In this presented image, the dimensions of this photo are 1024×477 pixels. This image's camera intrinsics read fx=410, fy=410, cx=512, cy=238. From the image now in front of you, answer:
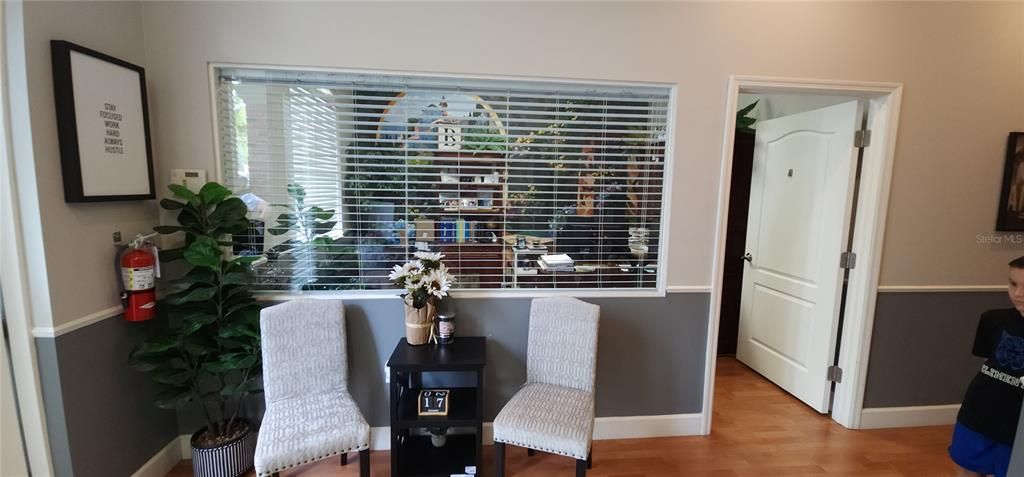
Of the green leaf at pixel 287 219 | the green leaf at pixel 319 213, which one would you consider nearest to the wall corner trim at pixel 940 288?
the green leaf at pixel 319 213

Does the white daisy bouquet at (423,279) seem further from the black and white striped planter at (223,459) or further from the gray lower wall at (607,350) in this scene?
the black and white striped planter at (223,459)

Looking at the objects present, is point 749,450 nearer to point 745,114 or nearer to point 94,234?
point 745,114

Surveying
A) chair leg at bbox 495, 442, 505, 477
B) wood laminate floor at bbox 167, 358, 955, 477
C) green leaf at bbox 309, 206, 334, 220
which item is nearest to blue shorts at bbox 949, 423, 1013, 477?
wood laminate floor at bbox 167, 358, 955, 477

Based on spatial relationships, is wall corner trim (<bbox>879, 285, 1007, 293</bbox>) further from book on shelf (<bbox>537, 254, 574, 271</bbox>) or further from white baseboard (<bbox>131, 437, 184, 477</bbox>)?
white baseboard (<bbox>131, 437, 184, 477</bbox>)

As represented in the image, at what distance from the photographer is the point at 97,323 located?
1.65m

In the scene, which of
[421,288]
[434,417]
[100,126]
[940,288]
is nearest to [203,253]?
[100,126]

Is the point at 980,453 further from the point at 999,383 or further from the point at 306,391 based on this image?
the point at 306,391

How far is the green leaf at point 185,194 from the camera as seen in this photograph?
1.80m

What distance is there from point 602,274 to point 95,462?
239cm

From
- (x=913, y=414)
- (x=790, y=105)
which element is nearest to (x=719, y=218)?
(x=790, y=105)

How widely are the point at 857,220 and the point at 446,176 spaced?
7.80 ft

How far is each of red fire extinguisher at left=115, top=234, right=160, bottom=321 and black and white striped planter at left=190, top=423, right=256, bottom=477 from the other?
2.21ft

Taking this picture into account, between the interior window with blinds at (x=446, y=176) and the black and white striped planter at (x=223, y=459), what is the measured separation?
75 centimetres

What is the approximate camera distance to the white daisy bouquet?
1.97 m
